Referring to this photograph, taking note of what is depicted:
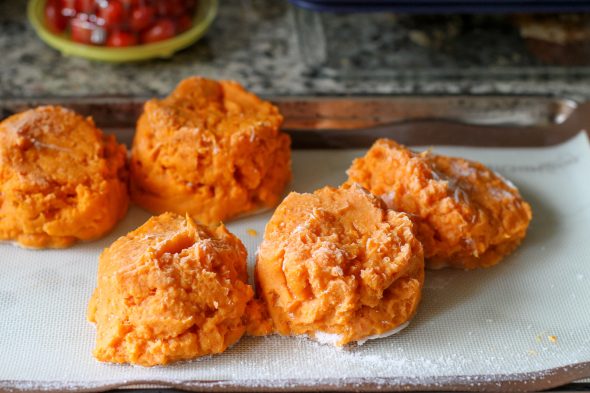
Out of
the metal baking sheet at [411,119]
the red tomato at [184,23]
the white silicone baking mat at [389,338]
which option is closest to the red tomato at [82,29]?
the red tomato at [184,23]

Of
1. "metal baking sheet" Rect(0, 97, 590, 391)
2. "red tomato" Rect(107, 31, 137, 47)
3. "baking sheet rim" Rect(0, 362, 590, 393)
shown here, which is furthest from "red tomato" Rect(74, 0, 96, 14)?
"baking sheet rim" Rect(0, 362, 590, 393)

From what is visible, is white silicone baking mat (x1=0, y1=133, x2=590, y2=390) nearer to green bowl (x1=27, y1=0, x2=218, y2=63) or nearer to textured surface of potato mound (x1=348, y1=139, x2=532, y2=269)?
textured surface of potato mound (x1=348, y1=139, x2=532, y2=269)

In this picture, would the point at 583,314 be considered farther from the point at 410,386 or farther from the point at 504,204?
the point at 410,386

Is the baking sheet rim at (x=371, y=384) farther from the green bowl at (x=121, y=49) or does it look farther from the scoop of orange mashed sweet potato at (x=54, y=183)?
the green bowl at (x=121, y=49)

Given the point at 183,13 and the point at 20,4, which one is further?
the point at 20,4

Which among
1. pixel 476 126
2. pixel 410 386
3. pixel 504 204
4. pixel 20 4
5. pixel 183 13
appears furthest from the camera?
pixel 20 4

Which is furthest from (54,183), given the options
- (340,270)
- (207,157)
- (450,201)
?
(450,201)

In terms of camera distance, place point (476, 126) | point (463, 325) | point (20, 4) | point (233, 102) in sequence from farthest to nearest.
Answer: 1. point (20, 4)
2. point (476, 126)
3. point (233, 102)
4. point (463, 325)

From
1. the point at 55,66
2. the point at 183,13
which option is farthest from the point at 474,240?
the point at 55,66

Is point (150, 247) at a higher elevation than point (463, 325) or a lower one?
higher
